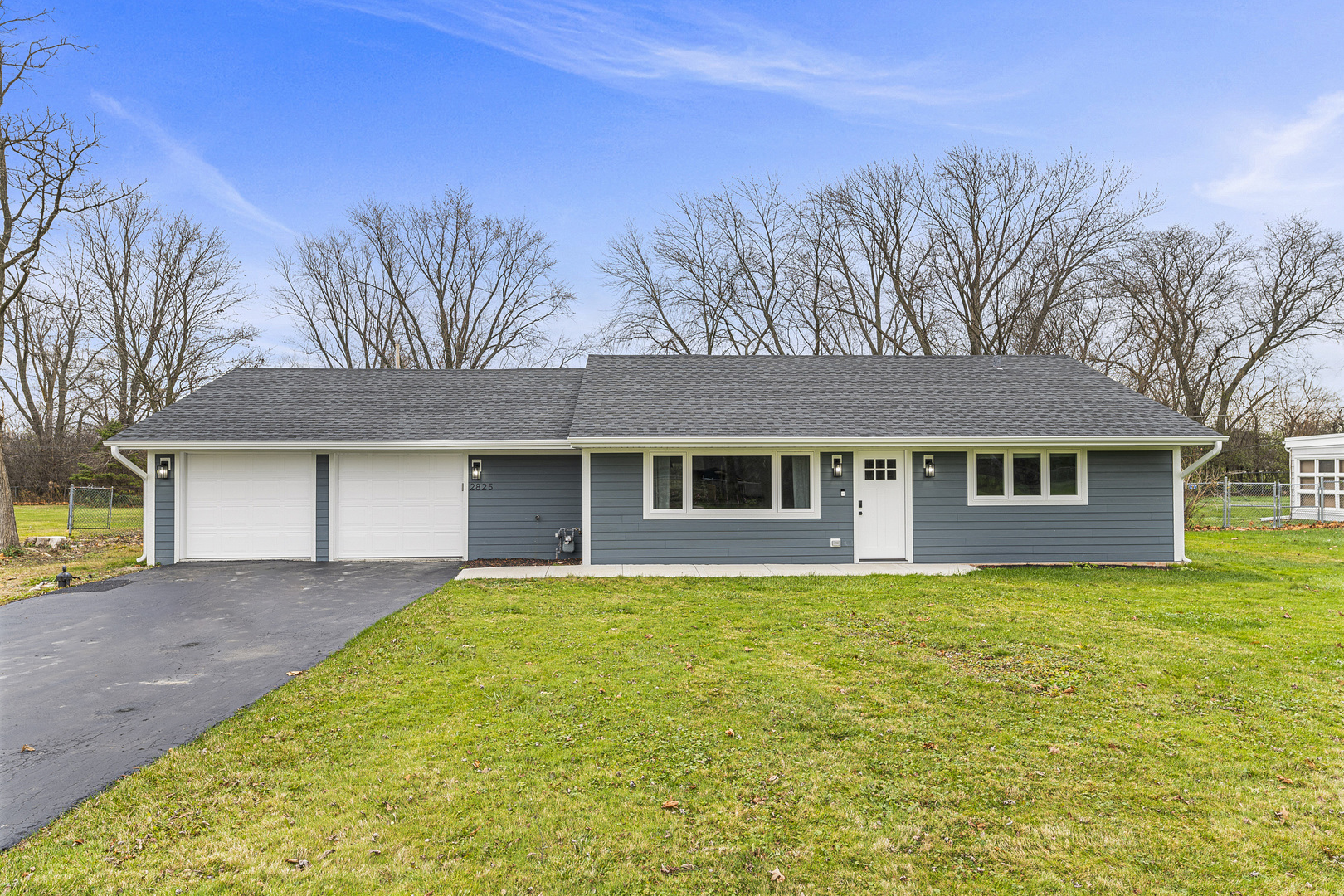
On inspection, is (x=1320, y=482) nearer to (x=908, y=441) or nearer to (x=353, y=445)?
(x=908, y=441)

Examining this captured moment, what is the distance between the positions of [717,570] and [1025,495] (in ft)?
17.5

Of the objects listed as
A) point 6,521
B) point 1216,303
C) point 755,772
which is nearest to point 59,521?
point 6,521

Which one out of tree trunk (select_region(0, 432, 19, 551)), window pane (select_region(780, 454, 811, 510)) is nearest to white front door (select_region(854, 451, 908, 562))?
window pane (select_region(780, 454, 811, 510))

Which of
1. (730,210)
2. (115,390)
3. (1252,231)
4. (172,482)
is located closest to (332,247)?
(115,390)

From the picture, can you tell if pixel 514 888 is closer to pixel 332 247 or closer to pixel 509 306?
pixel 509 306

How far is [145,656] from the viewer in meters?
5.80

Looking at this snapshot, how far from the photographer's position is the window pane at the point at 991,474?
11.0m

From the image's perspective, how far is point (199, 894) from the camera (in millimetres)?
2420

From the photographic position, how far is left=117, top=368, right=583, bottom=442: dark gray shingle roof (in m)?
11.4

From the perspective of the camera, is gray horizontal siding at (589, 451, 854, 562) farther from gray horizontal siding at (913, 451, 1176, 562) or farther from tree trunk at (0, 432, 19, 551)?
tree trunk at (0, 432, 19, 551)

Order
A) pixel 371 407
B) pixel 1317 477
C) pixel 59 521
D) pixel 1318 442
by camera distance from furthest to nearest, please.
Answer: pixel 1318 442 < pixel 1317 477 < pixel 59 521 < pixel 371 407

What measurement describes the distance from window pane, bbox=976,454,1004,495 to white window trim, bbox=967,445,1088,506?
2.0 inches

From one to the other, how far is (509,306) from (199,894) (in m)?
27.0

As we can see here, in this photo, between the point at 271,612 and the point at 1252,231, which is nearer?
the point at 271,612
